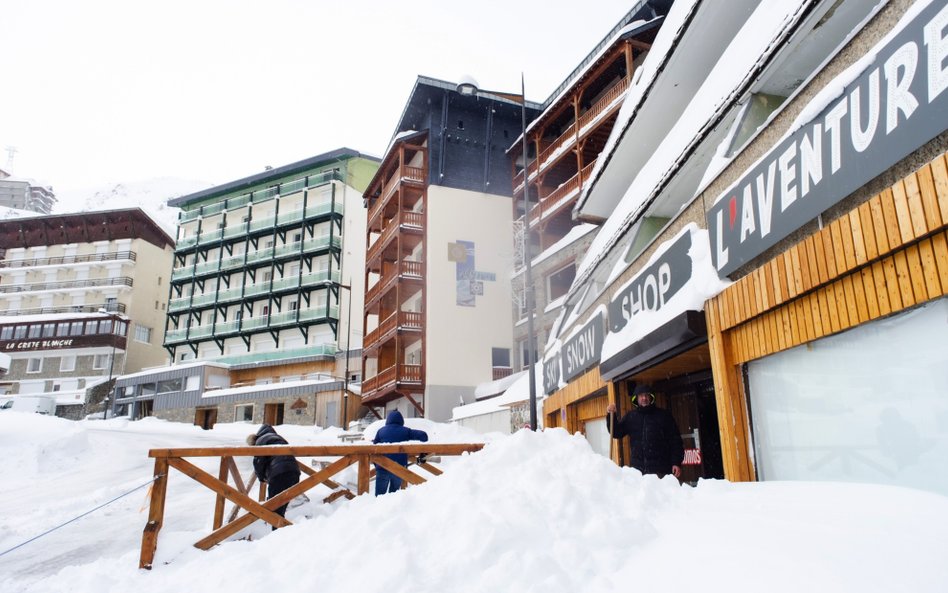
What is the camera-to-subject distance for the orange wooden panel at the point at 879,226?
146 inches

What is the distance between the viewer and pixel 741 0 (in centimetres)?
929

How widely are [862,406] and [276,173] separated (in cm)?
5500

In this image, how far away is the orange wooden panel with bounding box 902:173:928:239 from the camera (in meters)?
3.39

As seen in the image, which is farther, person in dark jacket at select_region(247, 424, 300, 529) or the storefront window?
person in dark jacket at select_region(247, 424, 300, 529)

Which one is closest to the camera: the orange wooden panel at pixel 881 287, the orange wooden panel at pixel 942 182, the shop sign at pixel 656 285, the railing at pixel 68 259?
the orange wooden panel at pixel 942 182

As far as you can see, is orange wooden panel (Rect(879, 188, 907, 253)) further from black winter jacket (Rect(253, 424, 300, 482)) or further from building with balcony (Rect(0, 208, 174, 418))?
building with balcony (Rect(0, 208, 174, 418))

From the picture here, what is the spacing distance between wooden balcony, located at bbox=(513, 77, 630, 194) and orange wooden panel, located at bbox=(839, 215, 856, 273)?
23.6 metres

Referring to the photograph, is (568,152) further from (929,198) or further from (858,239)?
(929,198)

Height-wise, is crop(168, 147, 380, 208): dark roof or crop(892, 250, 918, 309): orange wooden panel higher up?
crop(168, 147, 380, 208): dark roof

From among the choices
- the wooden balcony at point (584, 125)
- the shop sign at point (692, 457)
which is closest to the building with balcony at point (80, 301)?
the wooden balcony at point (584, 125)

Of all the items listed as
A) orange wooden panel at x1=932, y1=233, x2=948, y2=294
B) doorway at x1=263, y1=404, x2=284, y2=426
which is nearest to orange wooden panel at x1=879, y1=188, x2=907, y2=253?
orange wooden panel at x1=932, y1=233, x2=948, y2=294

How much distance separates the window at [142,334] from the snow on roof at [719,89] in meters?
62.0

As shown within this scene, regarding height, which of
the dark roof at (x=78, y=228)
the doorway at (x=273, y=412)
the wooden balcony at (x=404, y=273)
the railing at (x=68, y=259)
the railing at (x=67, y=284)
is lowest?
the doorway at (x=273, y=412)

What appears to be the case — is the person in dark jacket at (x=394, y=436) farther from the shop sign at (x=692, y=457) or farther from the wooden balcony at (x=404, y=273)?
the wooden balcony at (x=404, y=273)
